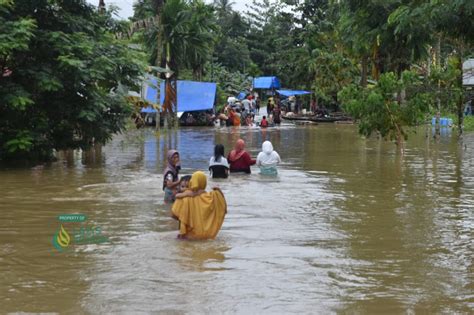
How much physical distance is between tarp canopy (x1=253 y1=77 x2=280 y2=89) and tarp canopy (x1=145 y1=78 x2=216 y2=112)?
23420 millimetres

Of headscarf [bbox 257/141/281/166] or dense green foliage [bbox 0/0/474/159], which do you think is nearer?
dense green foliage [bbox 0/0/474/159]

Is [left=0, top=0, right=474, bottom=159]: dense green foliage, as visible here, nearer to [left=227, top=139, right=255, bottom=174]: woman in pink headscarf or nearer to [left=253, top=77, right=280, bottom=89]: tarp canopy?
[left=227, top=139, right=255, bottom=174]: woman in pink headscarf

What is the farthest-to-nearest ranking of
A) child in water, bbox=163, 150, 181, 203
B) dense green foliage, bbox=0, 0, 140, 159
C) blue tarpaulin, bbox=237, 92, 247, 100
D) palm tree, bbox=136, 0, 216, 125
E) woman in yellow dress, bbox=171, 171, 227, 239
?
1. blue tarpaulin, bbox=237, 92, 247, 100
2. palm tree, bbox=136, 0, 216, 125
3. dense green foliage, bbox=0, 0, 140, 159
4. child in water, bbox=163, 150, 181, 203
5. woman in yellow dress, bbox=171, 171, 227, 239

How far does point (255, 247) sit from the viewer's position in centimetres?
867

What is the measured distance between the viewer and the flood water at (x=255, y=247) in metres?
6.40

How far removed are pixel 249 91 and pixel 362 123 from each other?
1916 inches

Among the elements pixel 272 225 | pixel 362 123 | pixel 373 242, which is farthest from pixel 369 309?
pixel 362 123

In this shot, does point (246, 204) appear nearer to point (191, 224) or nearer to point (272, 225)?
point (272, 225)

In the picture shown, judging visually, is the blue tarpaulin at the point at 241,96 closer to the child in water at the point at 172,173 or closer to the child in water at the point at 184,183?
the child in water at the point at 172,173

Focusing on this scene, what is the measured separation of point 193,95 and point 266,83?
27171 millimetres
